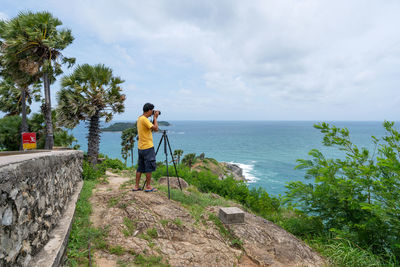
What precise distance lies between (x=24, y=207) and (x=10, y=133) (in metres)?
17.6

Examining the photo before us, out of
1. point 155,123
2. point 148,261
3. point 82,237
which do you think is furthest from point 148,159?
point 148,261

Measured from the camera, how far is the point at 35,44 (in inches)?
440

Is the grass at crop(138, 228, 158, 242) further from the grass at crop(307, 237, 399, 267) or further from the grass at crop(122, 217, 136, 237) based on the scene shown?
the grass at crop(307, 237, 399, 267)

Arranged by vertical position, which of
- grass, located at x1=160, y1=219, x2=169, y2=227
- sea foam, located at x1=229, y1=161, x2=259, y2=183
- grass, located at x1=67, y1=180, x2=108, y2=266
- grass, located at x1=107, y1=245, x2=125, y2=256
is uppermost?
grass, located at x1=67, y1=180, x2=108, y2=266

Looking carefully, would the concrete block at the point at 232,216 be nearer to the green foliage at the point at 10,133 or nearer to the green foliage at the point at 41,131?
the green foliage at the point at 41,131

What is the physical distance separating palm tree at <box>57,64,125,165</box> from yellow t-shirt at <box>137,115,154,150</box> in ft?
23.8

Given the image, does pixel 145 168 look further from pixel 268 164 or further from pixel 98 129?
pixel 268 164

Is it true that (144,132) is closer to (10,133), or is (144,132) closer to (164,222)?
(164,222)

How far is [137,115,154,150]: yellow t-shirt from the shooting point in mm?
5396

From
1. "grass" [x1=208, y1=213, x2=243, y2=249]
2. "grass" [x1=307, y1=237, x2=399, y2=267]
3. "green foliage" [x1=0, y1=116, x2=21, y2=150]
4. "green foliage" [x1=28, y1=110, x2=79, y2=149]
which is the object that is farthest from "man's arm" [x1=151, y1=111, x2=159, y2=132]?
"green foliage" [x1=0, y1=116, x2=21, y2=150]

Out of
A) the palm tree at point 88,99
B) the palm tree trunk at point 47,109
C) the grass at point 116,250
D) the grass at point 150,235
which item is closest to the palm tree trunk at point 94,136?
the palm tree at point 88,99

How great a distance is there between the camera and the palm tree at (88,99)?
11.3 meters

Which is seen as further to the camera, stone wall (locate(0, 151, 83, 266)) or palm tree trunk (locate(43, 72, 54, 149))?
palm tree trunk (locate(43, 72, 54, 149))

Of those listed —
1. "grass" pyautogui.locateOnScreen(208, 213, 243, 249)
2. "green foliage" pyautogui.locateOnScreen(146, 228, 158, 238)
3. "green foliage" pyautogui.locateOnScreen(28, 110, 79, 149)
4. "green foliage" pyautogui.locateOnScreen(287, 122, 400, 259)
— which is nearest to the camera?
"green foliage" pyautogui.locateOnScreen(146, 228, 158, 238)
